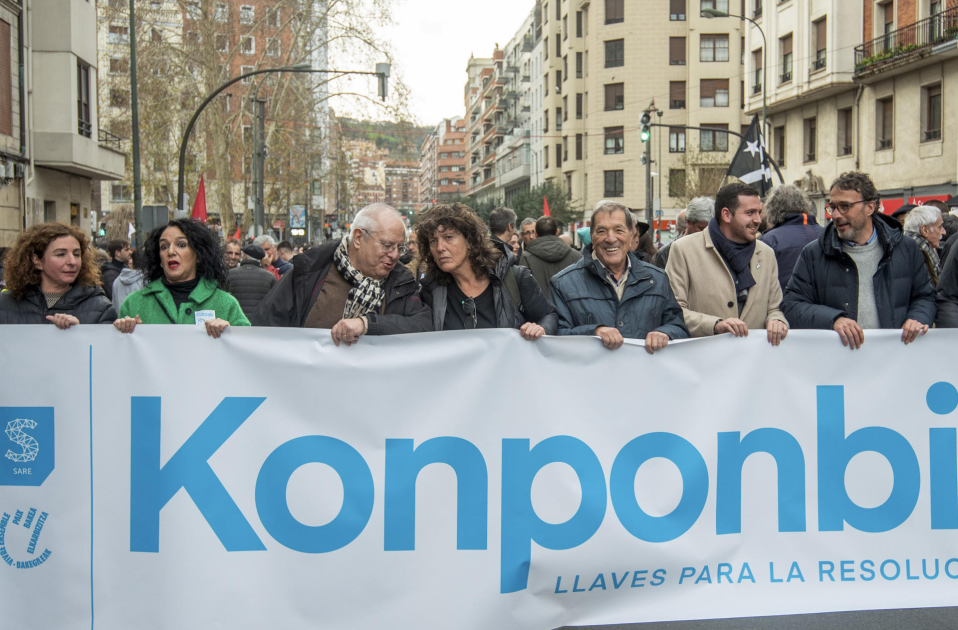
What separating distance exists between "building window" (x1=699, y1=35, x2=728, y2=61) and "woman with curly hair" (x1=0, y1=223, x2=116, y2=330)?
61.8m

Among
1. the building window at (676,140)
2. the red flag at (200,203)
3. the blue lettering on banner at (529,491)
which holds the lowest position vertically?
the blue lettering on banner at (529,491)

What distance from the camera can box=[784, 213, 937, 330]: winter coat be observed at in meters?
4.93

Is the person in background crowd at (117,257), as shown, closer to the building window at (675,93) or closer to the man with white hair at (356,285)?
the man with white hair at (356,285)

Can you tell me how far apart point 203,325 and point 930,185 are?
28.2m

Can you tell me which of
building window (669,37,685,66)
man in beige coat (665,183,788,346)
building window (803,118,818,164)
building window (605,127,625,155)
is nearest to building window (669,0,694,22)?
building window (669,37,685,66)

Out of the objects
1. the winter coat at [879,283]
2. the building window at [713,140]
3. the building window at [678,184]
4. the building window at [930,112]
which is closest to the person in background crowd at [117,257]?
the winter coat at [879,283]

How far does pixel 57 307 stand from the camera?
4.76 m

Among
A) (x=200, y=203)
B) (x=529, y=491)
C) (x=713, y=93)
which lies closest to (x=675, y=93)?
(x=713, y=93)

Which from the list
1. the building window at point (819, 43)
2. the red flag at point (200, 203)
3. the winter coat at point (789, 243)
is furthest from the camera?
the building window at point (819, 43)

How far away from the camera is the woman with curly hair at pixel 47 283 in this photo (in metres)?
4.71

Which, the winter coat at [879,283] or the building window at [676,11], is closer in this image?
the winter coat at [879,283]

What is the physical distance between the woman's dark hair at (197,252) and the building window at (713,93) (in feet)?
199

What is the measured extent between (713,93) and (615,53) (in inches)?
298

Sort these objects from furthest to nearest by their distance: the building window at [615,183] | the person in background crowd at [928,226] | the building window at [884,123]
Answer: the building window at [615,183] → the building window at [884,123] → the person in background crowd at [928,226]
